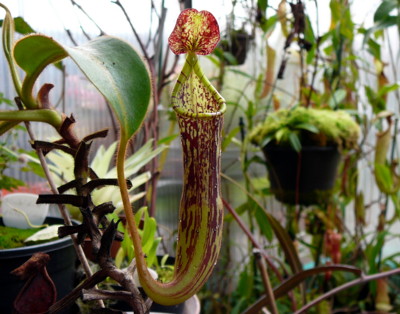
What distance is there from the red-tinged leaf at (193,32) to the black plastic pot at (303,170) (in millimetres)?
785

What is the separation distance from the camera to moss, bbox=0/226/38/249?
1.49ft

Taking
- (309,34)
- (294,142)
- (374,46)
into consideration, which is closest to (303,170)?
(294,142)

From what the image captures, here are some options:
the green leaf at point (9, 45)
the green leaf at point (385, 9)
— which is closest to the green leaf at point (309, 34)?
the green leaf at point (385, 9)

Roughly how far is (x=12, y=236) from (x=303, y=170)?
2.76 feet

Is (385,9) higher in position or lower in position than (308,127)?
higher

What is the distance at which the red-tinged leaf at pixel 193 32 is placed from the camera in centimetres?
32

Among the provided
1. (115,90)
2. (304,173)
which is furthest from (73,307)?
(304,173)

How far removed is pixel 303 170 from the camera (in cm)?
108

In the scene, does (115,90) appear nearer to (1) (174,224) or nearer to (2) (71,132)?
(2) (71,132)

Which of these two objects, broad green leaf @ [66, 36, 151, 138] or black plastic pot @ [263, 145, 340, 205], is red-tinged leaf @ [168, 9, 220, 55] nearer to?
broad green leaf @ [66, 36, 151, 138]

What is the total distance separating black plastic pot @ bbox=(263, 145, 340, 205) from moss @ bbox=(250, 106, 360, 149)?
0.10ft

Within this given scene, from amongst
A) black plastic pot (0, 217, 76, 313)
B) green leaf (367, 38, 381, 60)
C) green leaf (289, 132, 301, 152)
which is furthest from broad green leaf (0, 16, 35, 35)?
green leaf (367, 38, 381, 60)

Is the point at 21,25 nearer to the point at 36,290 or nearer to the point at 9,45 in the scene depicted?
the point at 9,45

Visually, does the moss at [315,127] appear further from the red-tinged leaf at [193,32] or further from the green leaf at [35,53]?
the green leaf at [35,53]
